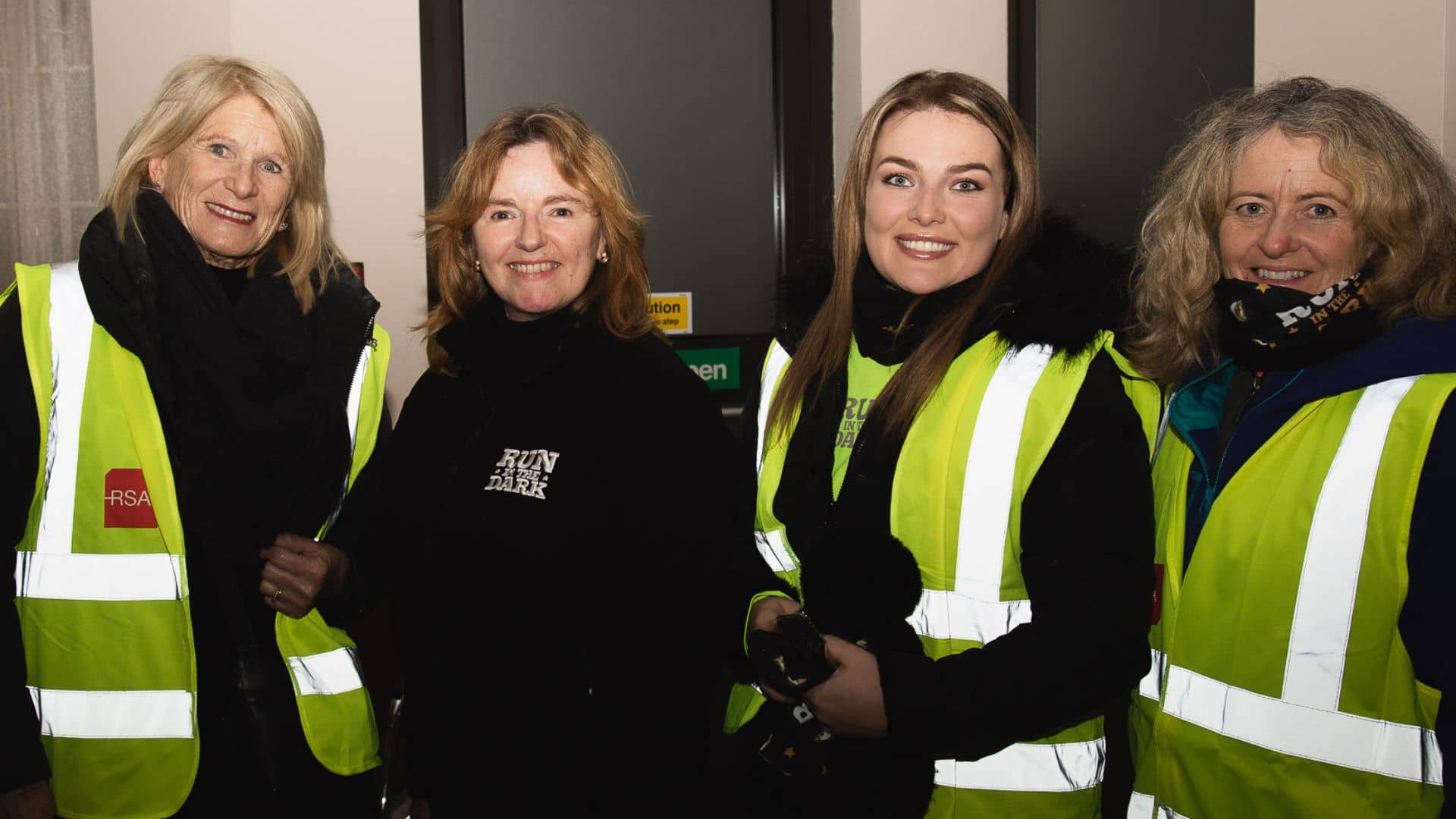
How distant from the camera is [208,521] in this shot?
149cm

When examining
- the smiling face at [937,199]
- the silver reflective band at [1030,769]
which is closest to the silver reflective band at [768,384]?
the smiling face at [937,199]

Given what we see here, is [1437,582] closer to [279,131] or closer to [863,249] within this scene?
[863,249]

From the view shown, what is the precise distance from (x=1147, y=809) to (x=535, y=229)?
1.23 meters

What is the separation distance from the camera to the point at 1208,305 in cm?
141

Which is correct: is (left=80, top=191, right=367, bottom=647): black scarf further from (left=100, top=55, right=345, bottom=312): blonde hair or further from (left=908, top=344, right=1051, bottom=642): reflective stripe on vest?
(left=908, top=344, right=1051, bottom=642): reflective stripe on vest

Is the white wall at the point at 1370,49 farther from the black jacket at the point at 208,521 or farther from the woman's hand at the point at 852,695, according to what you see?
the black jacket at the point at 208,521

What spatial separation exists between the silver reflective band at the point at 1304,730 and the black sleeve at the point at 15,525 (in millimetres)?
1549

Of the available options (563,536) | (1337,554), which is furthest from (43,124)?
(1337,554)

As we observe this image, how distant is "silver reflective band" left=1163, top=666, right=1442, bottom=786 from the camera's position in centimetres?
112

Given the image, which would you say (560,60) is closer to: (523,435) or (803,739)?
(523,435)

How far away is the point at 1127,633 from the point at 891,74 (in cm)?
210

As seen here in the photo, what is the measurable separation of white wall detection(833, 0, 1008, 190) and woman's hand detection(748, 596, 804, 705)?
188cm

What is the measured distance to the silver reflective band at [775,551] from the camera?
1.46 m

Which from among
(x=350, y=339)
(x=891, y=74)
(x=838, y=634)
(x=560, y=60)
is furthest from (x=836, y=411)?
(x=560, y=60)
